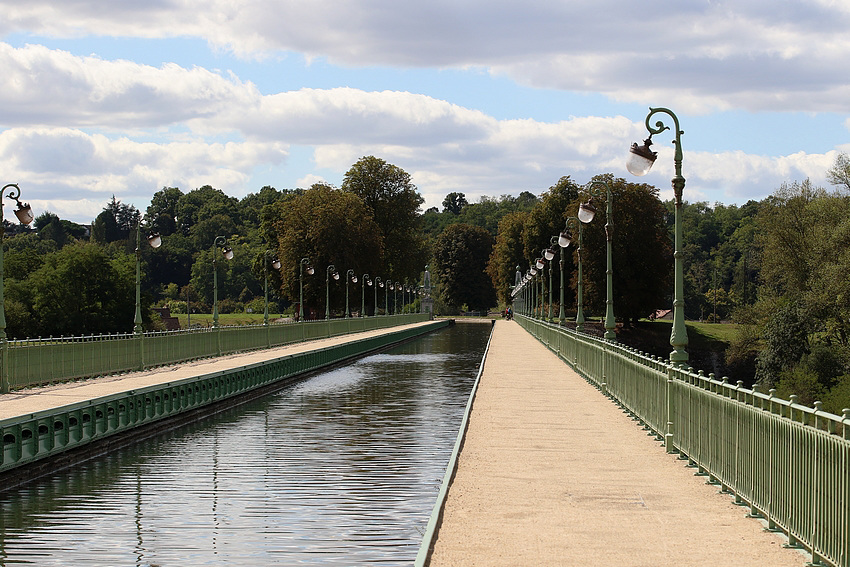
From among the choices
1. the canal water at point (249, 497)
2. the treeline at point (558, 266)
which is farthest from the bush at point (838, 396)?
the canal water at point (249, 497)

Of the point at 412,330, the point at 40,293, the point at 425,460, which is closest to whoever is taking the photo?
the point at 425,460

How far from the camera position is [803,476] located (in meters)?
9.23

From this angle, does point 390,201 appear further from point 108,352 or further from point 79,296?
point 108,352

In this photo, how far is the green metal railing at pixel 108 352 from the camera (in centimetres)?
2739

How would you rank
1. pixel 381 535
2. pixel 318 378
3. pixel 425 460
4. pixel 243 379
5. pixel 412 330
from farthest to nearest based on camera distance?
pixel 412 330, pixel 318 378, pixel 243 379, pixel 425 460, pixel 381 535

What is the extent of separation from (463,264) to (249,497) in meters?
159

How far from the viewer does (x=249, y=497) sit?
49.9ft

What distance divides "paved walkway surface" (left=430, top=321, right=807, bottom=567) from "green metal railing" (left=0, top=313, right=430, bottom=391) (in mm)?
13854

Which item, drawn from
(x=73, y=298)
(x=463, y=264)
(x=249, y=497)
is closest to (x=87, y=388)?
(x=249, y=497)

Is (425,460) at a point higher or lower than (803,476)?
lower

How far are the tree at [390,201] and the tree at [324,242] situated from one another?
49.2 feet

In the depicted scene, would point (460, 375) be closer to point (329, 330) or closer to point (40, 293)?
point (329, 330)

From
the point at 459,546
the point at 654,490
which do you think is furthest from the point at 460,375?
the point at 459,546

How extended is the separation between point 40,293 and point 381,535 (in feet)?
294
